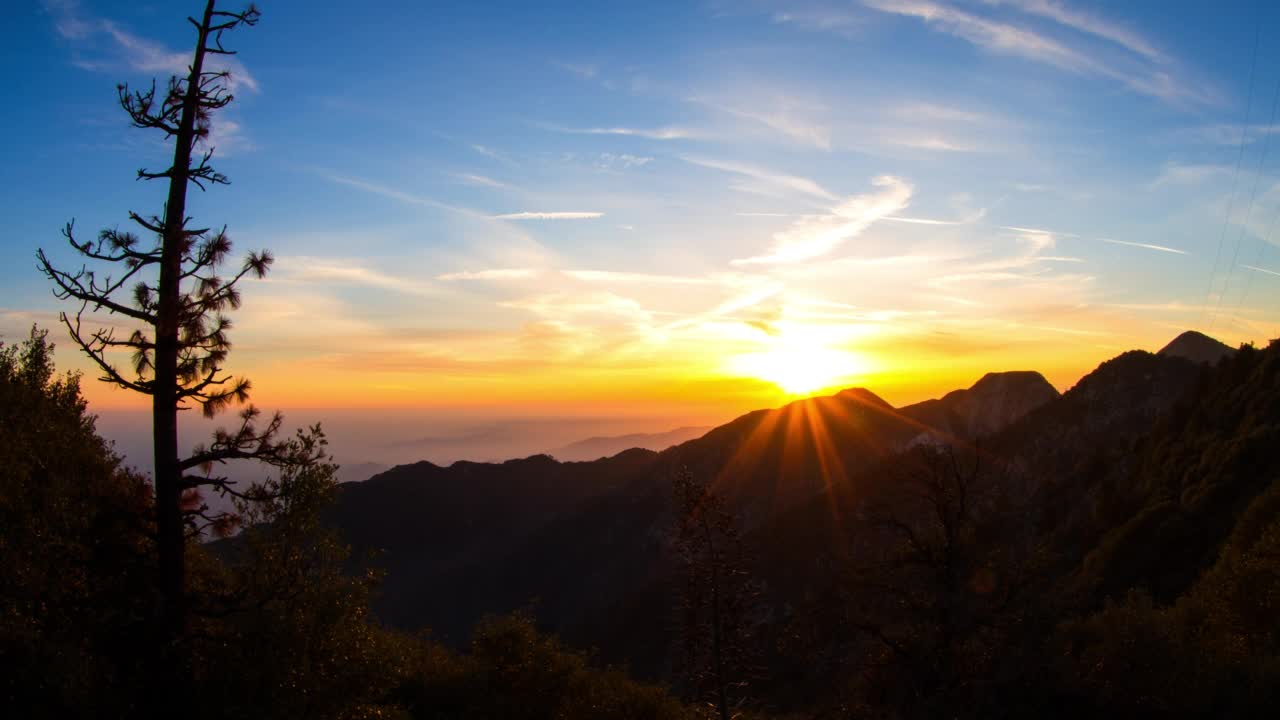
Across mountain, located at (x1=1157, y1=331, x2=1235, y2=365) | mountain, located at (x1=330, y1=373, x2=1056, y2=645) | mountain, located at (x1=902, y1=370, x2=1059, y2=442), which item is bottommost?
mountain, located at (x1=330, y1=373, x2=1056, y2=645)

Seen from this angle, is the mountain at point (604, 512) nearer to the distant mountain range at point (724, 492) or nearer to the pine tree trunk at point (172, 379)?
the distant mountain range at point (724, 492)

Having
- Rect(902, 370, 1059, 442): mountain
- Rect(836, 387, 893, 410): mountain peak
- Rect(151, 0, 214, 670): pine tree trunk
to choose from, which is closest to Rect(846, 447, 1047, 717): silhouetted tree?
Rect(151, 0, 214, 670): pine tree trunk

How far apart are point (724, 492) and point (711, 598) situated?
156 feet

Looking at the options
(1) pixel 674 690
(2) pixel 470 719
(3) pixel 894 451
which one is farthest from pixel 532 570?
Result: (2) pixel 470 719

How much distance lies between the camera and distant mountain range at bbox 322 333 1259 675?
74.3m

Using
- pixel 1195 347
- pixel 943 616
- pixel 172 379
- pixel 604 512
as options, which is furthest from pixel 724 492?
pixel 1195 347

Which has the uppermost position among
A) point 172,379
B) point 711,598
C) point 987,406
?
point 172,379

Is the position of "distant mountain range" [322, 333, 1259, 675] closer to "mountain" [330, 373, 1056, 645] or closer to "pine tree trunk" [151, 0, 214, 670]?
"mountain" [330, 373, 1056, 645]

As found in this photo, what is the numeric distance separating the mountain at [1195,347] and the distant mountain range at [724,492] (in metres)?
0.52

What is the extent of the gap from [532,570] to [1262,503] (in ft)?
316

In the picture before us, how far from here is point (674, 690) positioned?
62812 millimetres

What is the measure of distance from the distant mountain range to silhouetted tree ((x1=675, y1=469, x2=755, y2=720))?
32990mm

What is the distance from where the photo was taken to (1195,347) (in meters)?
135

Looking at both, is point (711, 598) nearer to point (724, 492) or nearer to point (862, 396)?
point (724, 492)
